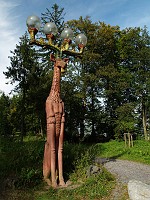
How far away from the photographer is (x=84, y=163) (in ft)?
25.2

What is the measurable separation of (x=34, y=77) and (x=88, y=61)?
5858mm

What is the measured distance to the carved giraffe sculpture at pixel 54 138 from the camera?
6436 mm

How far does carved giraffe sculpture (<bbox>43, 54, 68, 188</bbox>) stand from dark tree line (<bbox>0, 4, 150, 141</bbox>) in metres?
14.0

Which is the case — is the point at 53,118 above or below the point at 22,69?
Result: below

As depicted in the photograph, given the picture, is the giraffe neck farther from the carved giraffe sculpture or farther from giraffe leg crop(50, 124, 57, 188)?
giraffe leg crop(50, 124, 57, 188)

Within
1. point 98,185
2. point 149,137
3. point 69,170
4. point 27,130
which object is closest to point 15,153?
point 69,170

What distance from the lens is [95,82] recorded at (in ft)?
76.2

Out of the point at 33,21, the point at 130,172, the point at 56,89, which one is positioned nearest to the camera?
the point at 33,21

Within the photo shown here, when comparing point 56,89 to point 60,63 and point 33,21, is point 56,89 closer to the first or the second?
point 60,63

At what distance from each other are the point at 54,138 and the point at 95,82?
17.1 meters

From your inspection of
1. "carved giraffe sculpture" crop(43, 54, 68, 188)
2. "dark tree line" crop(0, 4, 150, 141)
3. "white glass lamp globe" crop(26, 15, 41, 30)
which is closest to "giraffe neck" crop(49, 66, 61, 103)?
"carved giraffe sculpture" crop(43, 54, 68, 188)

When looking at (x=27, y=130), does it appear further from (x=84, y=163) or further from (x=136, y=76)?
(x=84, y=163)

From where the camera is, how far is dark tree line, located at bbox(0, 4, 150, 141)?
21.0m

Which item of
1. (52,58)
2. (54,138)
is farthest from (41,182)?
(52,58)
